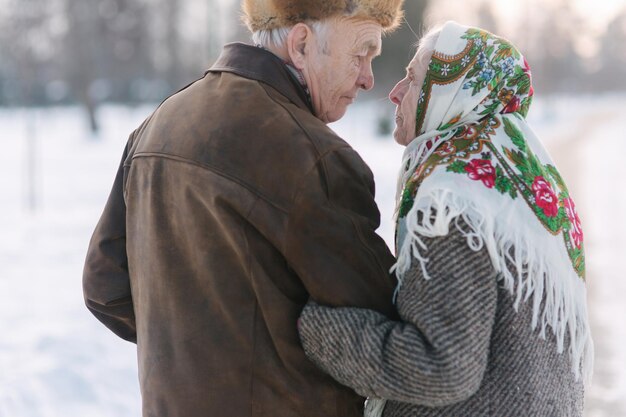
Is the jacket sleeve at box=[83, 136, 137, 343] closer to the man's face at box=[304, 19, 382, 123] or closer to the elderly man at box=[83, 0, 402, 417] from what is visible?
the elderly man at box=[83, 0, 402, 417]

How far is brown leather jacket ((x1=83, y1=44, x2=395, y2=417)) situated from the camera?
166 cm

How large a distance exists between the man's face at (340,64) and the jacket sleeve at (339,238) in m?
0.29

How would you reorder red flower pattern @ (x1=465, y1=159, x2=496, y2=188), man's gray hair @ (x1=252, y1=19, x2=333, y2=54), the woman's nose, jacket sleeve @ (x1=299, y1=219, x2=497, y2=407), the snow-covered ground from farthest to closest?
the snow-covered ground → the woman's nose → man's gray hair @ (x1=252, y1=19, x2=333, y2=54) → red flower pattern @ (x1=465, y1=159, x2=496, y2=188) → jacket sleeve @ (x1=299, y1=219, x2=497, y2=407)

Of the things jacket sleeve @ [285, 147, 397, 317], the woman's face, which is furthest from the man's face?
jacket sleeve @ [285, 147, 397, 317]

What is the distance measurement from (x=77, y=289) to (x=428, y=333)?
17.3 ft

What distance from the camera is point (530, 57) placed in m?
55.1

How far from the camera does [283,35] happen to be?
1.87 meters

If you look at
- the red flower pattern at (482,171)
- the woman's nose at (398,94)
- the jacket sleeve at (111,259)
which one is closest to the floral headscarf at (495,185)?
the red flower pattern at (482,171)

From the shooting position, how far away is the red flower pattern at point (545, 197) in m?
1.80

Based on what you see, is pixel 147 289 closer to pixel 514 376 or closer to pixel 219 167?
pixel 219 167

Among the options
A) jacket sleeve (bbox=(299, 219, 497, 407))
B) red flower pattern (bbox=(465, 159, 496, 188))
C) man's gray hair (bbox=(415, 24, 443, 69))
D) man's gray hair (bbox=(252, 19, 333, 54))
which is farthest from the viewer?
man's gray hair (bbox=(415, 24, 443, 69))

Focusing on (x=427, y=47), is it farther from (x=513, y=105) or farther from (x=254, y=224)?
(x=254, y=224)

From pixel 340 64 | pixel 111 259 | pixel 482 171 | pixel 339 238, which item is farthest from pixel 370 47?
pixel 111 259

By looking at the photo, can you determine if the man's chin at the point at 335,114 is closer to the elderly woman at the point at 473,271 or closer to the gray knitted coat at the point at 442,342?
the elderly woman at the point at 473,271
